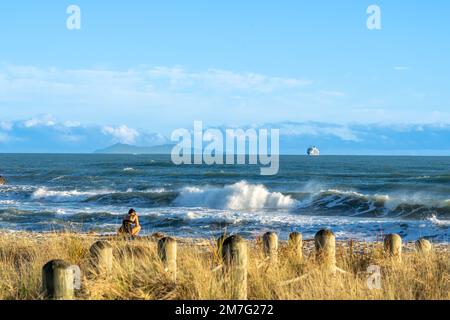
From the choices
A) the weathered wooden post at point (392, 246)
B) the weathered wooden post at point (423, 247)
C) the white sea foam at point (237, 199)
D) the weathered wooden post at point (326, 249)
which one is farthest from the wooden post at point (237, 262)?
the white sea foam at point (237, 199)

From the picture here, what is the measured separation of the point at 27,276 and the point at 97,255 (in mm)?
832

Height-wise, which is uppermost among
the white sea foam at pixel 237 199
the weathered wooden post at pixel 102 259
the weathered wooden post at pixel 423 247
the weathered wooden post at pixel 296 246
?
the weathered wooden post at pixel 102 259

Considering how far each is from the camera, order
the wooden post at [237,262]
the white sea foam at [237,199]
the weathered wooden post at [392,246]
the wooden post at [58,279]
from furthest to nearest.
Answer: the white sea foam at [237,199] < the weathered wooden post at [392,246] < the wooden post at [237,262] < the wooden post at [58,279]

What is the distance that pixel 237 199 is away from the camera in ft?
117

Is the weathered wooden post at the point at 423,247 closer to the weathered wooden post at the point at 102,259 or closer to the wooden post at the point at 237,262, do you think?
the wooden post at the point at 237,262

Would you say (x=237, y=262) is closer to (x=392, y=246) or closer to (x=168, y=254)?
(x=168, y=254)

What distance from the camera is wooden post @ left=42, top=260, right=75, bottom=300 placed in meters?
4.31

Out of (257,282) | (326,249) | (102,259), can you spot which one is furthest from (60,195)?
(257,282)

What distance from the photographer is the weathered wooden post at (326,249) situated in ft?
20.8

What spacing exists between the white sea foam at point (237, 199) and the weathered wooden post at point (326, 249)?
26480 mm

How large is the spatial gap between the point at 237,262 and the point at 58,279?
4.76ft
